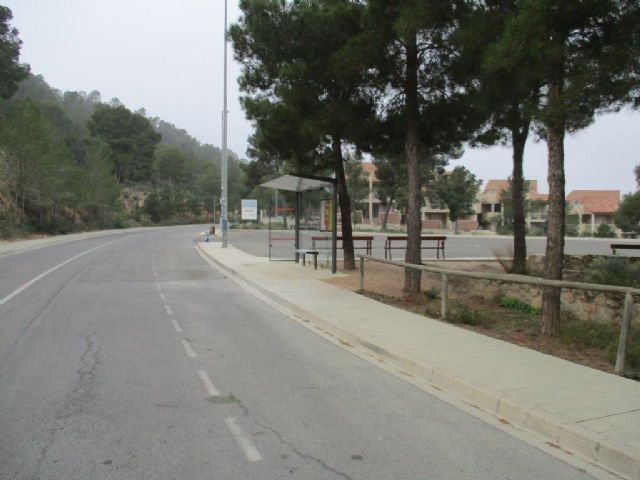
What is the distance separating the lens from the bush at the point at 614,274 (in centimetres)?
1398

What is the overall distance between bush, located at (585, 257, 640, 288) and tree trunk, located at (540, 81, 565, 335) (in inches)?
238

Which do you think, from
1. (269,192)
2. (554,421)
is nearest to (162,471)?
(554,421)

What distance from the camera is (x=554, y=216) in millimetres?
8609

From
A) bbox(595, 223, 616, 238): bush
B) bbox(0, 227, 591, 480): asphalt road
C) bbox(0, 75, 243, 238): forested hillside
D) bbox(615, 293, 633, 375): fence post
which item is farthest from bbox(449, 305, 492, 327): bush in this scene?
bbox(595, 223, 616, 238): bush

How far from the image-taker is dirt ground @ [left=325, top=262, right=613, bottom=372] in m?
7.85

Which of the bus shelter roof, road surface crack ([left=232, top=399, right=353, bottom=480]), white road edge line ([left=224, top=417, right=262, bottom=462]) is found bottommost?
road surface crack ([left=232, top=399, right=353, bottom=480])

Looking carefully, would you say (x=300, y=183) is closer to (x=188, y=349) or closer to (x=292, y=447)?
(x=188, y=349)

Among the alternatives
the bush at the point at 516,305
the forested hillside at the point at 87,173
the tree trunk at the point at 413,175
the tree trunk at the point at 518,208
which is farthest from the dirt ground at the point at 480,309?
the forested hillside at the point at 87,173

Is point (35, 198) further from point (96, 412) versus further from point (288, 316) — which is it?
point (96, 412)

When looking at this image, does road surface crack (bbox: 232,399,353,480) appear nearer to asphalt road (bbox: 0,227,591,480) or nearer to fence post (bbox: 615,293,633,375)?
asphalt road (bbox: 0,227,591,480)

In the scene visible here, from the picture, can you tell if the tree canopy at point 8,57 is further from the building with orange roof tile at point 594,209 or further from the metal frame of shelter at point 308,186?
the building with orange roof tile at point 594,209

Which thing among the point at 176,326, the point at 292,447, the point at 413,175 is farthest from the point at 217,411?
the point at 413,175

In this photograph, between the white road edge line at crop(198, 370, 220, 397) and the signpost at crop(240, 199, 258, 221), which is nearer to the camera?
the white road edge line at crop(198, 370, 220, 397)

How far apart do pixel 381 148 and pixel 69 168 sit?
39902mm
